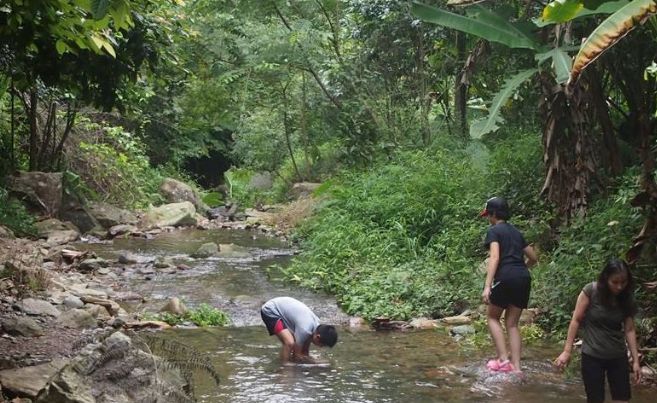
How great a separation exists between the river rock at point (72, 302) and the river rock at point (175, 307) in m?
1.05

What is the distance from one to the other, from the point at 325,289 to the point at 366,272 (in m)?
0.71

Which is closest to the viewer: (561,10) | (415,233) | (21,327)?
(561,10)

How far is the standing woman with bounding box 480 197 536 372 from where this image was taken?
6.90m

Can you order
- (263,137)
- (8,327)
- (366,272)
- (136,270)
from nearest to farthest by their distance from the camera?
(8,327), (366,272), (136,270), (263,137)

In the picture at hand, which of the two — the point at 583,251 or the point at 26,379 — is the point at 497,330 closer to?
the point at 583,251

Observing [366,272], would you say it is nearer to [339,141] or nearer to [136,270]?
[136,270]

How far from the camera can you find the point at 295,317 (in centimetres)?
753

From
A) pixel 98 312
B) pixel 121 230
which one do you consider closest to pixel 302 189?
pixel 121 230

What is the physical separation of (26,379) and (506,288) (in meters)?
4.20

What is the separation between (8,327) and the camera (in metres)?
7.64

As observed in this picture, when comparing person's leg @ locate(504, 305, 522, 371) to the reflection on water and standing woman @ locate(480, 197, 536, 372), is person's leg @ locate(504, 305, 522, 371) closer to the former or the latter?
standing woman @ locate(480, 197, 536, 372)

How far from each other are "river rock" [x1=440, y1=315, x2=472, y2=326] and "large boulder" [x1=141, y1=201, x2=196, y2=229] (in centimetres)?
1110

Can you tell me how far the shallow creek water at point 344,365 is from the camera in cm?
644

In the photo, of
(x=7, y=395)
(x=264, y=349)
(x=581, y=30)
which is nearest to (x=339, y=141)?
(x=581, y=30)
